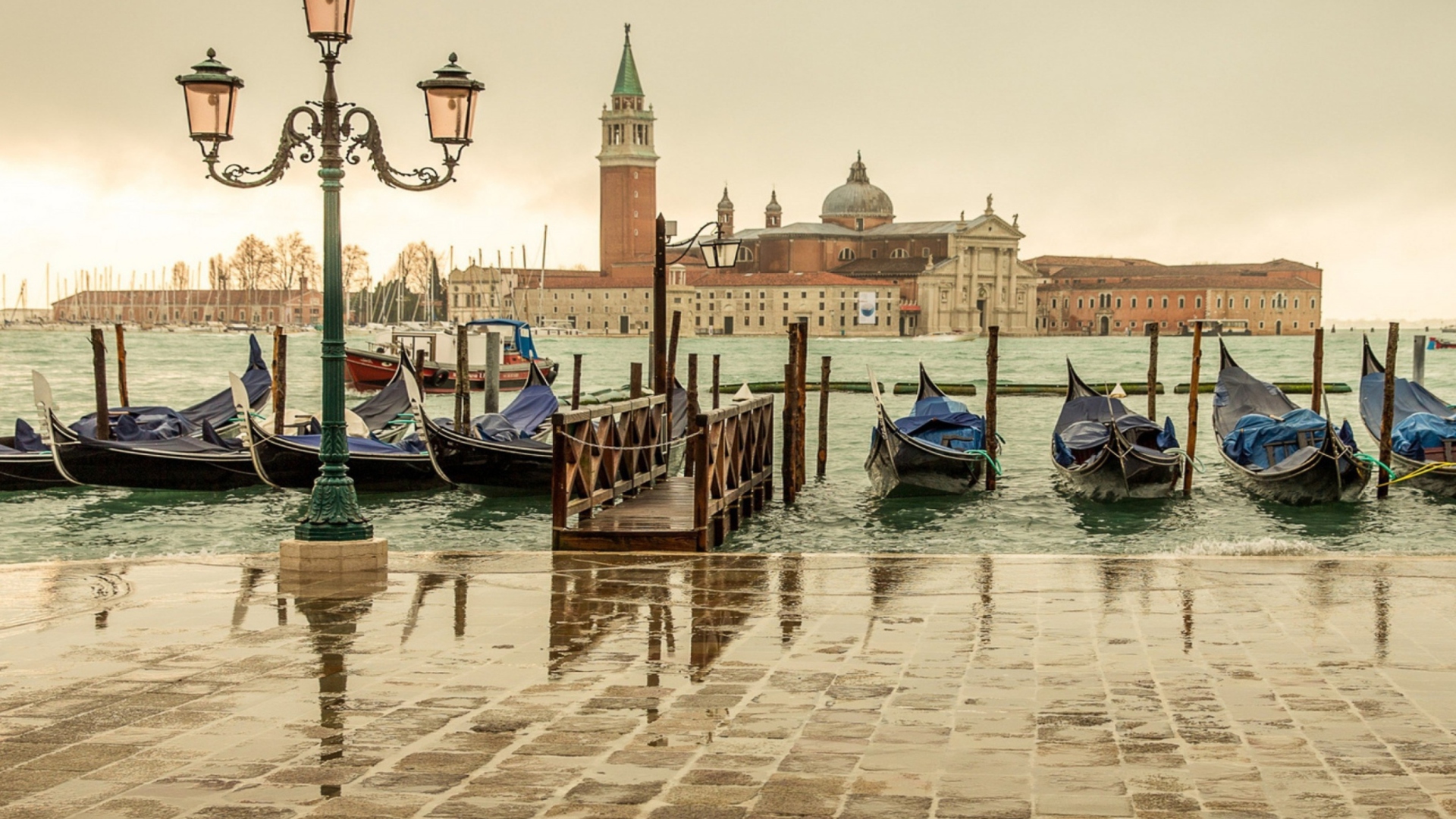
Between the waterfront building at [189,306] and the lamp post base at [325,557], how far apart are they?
313 feet

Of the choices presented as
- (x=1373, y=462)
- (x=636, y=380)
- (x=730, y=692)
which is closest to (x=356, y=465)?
(x=636, y=380)

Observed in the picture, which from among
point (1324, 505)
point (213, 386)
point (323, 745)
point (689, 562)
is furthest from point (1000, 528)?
point (213, 386)

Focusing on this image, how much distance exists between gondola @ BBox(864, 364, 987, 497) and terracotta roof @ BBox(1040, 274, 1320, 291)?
312 ft

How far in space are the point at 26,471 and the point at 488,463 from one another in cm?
479

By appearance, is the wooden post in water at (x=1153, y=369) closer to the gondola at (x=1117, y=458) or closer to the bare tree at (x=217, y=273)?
the gondola at (x=1117, y=458)

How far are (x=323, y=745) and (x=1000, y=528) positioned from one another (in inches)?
439

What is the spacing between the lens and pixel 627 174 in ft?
307

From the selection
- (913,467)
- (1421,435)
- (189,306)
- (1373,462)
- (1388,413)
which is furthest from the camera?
(189,306)

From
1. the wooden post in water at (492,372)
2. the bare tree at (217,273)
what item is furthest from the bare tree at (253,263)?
the wooden post in water at (492,372)

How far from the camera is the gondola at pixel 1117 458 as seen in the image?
1559 cm

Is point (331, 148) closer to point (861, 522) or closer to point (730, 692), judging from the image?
point (730, 692)

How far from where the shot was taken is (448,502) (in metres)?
15.5

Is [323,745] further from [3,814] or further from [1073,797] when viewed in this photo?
[1073,797]

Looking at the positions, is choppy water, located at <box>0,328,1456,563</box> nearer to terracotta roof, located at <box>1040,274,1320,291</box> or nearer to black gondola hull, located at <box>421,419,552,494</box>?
black gondola hull, located at <box>421,419,552,494</box>
